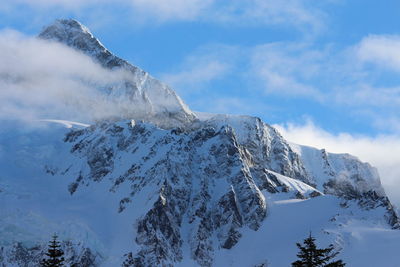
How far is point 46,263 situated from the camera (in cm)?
7181

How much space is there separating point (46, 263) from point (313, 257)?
78.9 ft

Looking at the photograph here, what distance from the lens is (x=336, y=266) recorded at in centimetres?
6606

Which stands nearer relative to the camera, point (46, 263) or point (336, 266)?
point (336, 266)

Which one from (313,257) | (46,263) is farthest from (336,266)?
(46,263)

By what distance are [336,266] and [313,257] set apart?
3065mm

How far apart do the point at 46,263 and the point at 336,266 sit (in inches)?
1024

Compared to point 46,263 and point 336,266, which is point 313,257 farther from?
point 46,263

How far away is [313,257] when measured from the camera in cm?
6869
